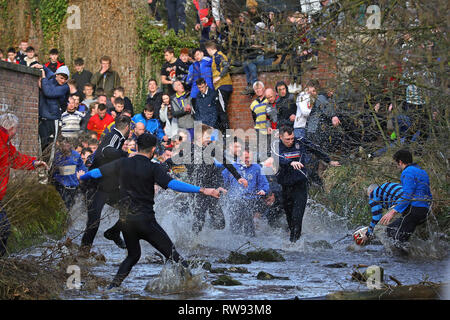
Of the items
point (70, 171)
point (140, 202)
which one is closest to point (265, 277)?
point (140, 202)

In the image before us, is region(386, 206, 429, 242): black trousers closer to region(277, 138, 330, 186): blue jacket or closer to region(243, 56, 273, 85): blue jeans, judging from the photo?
region(277, 138, 330, 186): blue jacket

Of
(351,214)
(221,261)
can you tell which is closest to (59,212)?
(221,261)

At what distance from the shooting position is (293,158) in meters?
12.9

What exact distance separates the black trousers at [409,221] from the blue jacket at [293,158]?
1.83 meters

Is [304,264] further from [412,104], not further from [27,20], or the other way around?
[27,20]

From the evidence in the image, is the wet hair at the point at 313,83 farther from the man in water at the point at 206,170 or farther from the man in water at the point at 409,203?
the man in water at the point at 206,170

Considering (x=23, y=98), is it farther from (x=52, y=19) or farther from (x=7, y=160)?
(x=52, y=19)

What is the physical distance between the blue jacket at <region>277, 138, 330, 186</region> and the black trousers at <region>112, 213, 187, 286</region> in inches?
182

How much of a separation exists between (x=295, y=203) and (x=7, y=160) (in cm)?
590

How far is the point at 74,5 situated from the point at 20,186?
17.3m

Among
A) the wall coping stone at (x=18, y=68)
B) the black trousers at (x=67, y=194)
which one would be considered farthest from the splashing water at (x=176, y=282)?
the wall coping stone at (x=18, y=68)

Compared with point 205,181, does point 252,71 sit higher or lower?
higher

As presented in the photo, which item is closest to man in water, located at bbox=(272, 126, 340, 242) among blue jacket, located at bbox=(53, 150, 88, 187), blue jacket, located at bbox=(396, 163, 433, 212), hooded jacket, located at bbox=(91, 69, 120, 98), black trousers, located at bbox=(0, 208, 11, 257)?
blue jacket, located at bbox=(396, 163, 433, 212)

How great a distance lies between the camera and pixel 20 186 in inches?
321
